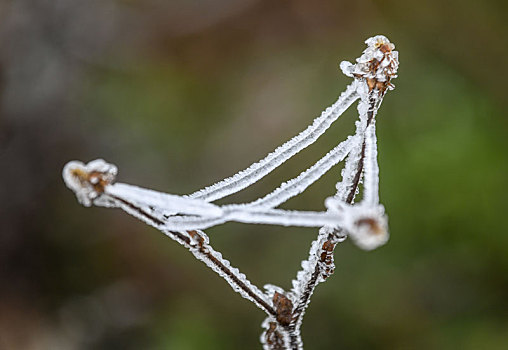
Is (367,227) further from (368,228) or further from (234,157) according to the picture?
(234,157)

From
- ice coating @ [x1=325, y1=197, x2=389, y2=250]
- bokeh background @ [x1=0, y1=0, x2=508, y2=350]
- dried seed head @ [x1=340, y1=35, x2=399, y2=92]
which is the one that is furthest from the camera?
bokeh background @ [x1=0, y1=0, x2=508, y2=350]

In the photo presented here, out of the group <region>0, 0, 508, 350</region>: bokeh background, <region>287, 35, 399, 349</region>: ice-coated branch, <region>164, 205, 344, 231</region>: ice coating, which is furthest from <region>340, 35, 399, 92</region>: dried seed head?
<region>0, 0, 508, 350</region>: bokeh background

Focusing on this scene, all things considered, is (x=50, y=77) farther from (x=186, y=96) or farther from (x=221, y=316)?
(x=221, y=316)

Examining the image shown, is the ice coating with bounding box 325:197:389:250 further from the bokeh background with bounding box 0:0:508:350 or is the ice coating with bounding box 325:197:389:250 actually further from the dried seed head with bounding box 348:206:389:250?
the bokeh background with bounding box 0:0:508:350

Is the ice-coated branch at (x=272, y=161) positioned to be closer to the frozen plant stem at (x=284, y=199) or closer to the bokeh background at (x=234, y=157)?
the frozen plant stem at (x=284, y=199)

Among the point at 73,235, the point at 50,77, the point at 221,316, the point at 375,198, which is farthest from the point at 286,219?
the point at 50,77

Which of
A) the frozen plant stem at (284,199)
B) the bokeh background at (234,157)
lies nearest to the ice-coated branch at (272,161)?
the frozen plant stem at (284,199)

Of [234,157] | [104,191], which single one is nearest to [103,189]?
[104,191]

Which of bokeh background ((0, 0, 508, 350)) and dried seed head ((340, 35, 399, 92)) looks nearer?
dried seed head ((340, 35, 399, 92))
